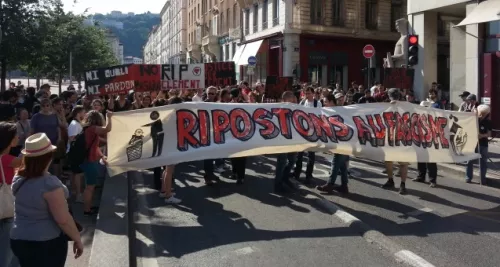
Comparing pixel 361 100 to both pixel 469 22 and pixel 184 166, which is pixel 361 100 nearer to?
pixel 469 22

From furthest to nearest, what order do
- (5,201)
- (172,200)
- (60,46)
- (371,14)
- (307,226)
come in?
1. (371,14)
2. (60,46)
3. (172,200)
4. (307,226)
5. (5,201)

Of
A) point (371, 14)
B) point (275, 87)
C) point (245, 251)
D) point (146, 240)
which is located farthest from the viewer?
point (371, 14)

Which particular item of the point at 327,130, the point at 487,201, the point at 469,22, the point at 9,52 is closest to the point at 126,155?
the point at 327,130

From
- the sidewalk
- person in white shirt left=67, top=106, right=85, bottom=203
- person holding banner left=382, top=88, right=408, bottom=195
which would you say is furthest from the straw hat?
the sidewalk

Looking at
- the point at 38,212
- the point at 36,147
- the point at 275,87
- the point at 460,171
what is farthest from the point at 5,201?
the point at 275,87

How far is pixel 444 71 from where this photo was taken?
3384 cm

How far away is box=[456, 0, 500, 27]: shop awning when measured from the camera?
1415cm

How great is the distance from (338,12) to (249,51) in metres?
7.19

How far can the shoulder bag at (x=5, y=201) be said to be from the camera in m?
4.05

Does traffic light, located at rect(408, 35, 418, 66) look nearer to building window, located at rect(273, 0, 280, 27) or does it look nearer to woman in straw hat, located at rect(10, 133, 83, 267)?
woman in straw hat, located at rect(10, 133, 83, 267)

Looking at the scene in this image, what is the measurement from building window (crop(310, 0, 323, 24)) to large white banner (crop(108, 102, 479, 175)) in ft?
82.7

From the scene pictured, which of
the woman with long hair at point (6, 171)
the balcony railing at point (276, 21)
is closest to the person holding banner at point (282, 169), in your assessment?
the woman with long hair at point (6, 171)

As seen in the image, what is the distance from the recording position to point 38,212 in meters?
3.75

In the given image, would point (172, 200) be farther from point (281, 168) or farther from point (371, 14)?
point (371, 14)
